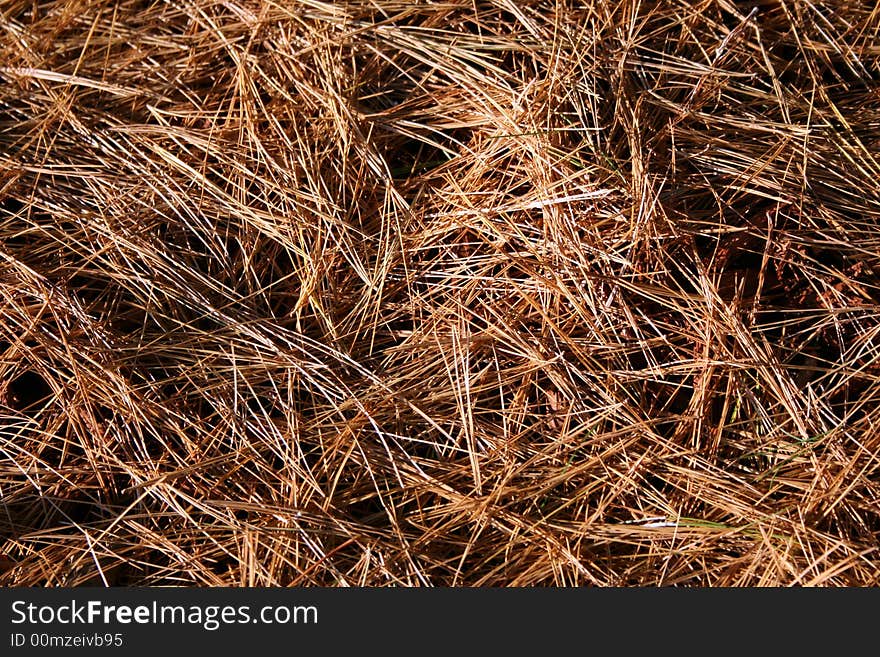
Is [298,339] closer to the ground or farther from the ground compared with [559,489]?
farther from the ground

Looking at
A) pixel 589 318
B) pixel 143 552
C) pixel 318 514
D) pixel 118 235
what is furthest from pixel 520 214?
pixel 143 552

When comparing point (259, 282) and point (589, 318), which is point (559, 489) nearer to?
point (589, 318)

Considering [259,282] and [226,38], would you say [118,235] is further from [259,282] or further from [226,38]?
[226,38]

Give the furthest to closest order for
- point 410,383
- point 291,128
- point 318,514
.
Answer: point 291,128
point 410,383
point 318,514

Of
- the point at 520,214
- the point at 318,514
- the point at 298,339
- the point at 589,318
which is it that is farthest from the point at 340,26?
the point at 318,514

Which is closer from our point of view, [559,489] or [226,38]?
[559,489]

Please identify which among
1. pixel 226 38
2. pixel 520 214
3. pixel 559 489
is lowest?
pixel 559 489

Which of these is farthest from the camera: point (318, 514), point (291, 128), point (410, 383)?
point (291, 128)
